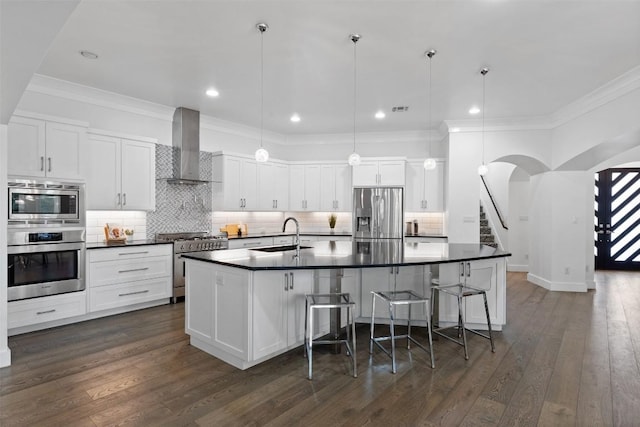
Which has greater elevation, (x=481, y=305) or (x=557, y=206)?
(x=557, y=206)

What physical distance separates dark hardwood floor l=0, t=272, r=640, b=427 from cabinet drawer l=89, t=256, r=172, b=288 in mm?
643

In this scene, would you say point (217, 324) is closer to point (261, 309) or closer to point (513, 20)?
point (261, 309)

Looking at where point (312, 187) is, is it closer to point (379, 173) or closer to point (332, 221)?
point (332, 221)

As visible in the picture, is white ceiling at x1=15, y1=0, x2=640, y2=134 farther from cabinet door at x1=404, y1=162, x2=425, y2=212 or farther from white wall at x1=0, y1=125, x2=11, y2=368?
cabinet door at x1=404, y1=162, x2=425, y2=212

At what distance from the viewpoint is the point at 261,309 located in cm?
290

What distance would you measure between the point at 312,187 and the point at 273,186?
82 cm

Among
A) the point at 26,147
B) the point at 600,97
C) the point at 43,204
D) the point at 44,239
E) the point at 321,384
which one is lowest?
the point at 321,384

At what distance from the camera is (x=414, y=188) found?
6.93 meters

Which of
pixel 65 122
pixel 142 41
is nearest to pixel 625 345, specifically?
pixel 142 41

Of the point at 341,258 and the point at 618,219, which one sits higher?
the point at 618,219

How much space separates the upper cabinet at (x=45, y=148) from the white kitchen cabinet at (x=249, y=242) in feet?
7.85

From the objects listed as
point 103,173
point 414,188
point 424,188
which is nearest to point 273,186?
point 414,188

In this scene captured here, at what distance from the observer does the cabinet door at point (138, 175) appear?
16.2ft

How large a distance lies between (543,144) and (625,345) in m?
3.56
